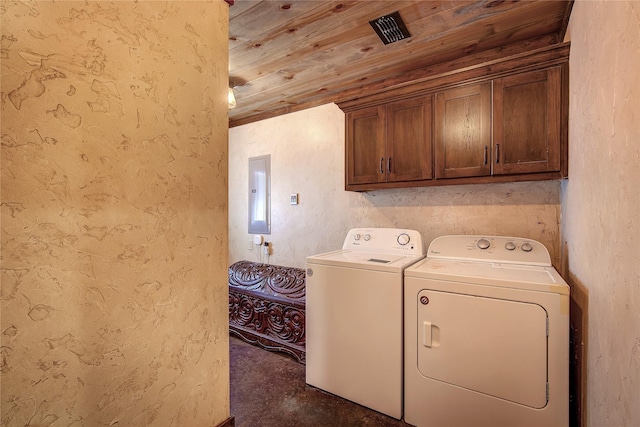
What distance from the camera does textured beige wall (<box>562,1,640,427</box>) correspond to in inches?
30.4

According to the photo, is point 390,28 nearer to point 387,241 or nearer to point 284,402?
point 387,241

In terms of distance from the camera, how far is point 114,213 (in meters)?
0.80

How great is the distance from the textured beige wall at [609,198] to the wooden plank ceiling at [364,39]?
→ 0.46 meters

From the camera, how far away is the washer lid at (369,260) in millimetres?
1733

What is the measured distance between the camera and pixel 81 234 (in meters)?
0.74

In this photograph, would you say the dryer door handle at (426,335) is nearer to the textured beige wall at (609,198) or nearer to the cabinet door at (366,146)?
the textured beige wall at (609,198)

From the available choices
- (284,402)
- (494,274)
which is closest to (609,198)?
(494,274)

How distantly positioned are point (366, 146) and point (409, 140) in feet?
1.12

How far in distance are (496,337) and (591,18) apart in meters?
1.43

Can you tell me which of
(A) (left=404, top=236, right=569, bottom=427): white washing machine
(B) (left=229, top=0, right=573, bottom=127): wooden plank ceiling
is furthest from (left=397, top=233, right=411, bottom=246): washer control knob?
(B) (left=229, top=0, right=573, bottom=127): wooden plank ceiling

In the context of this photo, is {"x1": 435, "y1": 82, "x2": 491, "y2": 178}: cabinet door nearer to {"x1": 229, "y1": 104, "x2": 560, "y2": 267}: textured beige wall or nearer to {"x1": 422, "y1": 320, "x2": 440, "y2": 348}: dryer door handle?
{"x1": 229, "y1": 104, "x2": 560, "y2": 267}: textured beige wall

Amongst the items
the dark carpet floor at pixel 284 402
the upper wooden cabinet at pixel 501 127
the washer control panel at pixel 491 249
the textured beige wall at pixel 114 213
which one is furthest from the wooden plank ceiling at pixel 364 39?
the dark carpet floor at pixel 284 402

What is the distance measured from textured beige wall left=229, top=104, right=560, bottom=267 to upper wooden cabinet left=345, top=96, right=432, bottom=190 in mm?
319

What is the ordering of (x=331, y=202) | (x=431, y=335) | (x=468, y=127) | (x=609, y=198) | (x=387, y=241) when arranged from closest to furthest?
(x=609, y=198) < (x=431, y=335) < (x=468, y=127) < (x=387, y=241) < (x=331, y=202)
